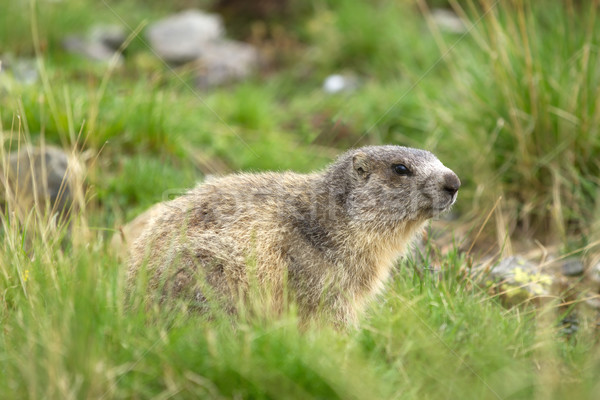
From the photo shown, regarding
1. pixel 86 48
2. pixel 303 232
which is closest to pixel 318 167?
pixel 303 232

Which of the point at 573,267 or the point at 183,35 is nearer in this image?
the point at 573,267

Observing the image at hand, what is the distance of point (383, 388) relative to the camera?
3.21m

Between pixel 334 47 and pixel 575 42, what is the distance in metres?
4.71

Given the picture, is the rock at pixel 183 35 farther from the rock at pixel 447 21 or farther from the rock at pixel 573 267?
the rock at pixel 573 267

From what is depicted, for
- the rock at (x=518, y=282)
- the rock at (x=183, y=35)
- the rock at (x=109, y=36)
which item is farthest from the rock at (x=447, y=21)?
the rock at (x=518, y=282)

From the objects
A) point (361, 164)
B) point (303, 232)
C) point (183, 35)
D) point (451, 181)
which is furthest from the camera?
point (183, 35)

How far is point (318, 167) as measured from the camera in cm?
777

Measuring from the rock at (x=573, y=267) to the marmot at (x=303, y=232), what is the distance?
71.7 inches

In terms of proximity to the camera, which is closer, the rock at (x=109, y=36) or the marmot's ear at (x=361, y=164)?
the marmot's ear at (x=361, y=164)

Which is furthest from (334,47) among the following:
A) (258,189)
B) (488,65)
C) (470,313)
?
(470,313)

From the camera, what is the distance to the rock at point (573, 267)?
5809 millimetres

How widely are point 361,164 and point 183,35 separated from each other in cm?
774

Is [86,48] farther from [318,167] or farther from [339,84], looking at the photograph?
[318,167]

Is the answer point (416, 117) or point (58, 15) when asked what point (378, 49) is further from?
point (58, 15)
